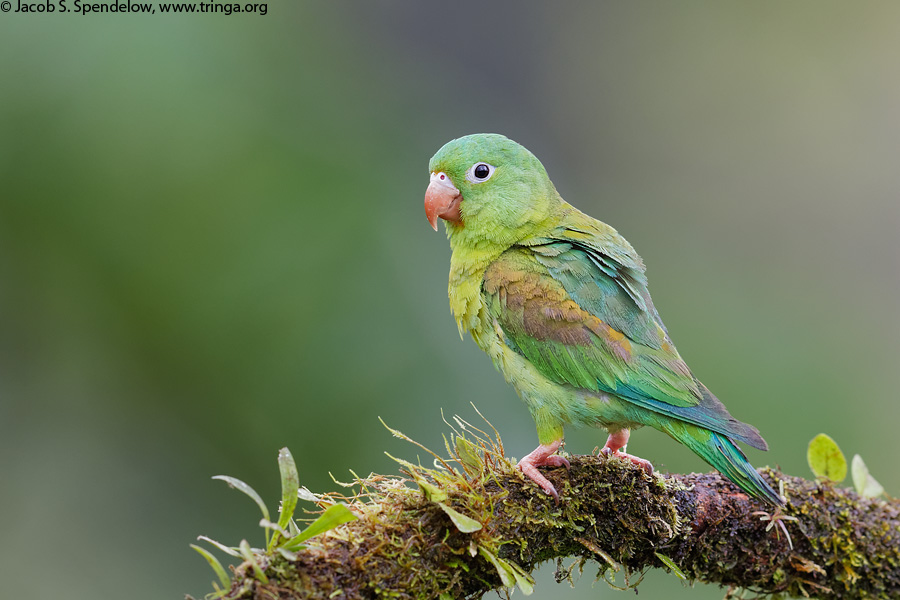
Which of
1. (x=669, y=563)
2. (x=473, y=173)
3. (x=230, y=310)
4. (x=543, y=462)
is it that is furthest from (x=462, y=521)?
(x=230, y=310)

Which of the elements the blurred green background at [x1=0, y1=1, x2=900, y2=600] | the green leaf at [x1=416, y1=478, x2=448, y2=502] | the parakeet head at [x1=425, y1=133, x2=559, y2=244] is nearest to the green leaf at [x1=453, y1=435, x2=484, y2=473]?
the green leaf at [x1=416, y1=478, x2=448, y2=502]

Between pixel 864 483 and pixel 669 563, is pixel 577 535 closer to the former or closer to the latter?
pixel 669 563

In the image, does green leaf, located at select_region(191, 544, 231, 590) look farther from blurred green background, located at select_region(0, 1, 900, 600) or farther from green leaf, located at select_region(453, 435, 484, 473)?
blurred green background, located at select_region(0, 1, 900, 600)

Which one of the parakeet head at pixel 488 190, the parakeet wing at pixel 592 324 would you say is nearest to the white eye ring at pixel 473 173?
the parakeet head at pixel 488 190

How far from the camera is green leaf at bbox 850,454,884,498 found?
12.4 feet

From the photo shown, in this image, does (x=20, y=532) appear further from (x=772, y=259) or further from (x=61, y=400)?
(x=772, y=259)

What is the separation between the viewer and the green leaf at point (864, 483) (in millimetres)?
3783

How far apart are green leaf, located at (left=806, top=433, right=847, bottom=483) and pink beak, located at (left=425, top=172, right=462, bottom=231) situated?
7.39ft

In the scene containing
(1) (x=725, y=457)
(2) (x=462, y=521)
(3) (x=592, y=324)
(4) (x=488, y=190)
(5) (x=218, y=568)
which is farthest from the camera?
(4) (x=488, y=190)

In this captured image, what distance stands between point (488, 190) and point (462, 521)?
2.21 m

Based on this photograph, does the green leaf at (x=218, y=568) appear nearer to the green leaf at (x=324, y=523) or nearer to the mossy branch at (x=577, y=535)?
the mossy branch at (x=577, y=535)

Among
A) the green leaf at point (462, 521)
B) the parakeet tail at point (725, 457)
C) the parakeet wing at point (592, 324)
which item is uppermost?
the parakeet wing at point (592, 324)

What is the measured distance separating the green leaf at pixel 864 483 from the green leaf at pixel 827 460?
0.09 m

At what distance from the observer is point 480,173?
4.39 metres
